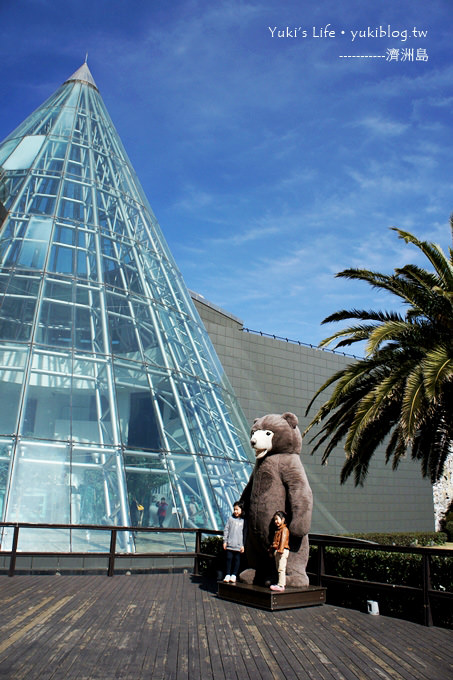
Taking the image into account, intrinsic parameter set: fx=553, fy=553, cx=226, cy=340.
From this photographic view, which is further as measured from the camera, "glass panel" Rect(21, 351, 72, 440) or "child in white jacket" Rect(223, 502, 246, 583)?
"glass panel" Rect(21, 351, 72, 440)

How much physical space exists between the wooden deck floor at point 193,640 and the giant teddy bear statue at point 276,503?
0.68 metres

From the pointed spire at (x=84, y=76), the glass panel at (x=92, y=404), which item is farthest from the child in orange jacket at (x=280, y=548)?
the pointed spire at (x=84, y=76)

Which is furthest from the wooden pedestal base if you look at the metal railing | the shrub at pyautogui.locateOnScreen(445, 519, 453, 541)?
the shrub at pyautogui.locateOnScreen(445, 519, 453, 541)

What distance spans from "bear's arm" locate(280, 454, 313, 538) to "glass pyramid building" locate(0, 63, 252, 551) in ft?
13.3

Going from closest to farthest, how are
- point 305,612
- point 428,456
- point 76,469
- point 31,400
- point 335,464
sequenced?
point 305,612 → point 76,469 → point 31,400 → point 428,456 → point 335,464

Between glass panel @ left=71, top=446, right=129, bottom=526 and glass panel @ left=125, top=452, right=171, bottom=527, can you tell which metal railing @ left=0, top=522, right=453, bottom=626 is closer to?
glass panel @ left=71, top=446, right=129, bottom=526

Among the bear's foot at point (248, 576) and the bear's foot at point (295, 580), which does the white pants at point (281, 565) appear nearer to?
the bear's foot at point (295, 580)

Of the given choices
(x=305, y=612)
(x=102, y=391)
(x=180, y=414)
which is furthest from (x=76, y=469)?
(x=305, y=612)

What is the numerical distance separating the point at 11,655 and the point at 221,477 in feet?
28.8

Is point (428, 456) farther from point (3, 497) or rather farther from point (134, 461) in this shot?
point (3, 497)

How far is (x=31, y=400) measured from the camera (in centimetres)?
1221

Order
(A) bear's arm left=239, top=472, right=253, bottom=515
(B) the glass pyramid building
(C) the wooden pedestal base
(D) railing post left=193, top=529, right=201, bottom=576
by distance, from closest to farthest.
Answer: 1. (C) the wooden pedestal base
2. (A) bear's arm left=239, top=472, right=253, bottom=515
3. (D) railing post left=193, top=529, right=201, bottom=576
4. (B) the glass pyramid building

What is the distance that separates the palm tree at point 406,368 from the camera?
10.5 m

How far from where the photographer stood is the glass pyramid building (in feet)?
37.4
